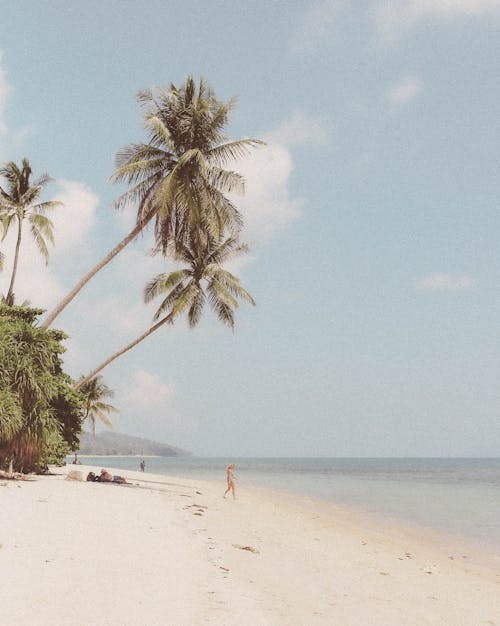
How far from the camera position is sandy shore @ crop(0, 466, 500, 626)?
17.2ft

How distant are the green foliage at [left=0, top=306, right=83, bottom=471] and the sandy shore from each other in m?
3.08

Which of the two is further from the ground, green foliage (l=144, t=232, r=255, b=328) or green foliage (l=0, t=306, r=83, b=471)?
green foliage (l=144, t=232, r=255, b=328)

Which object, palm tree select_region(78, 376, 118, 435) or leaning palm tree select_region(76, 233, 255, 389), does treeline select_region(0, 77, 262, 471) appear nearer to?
leaning palm tree select_region(76, 233, 255, 389)

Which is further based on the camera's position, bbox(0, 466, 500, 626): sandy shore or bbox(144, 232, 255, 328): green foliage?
bbox(144, 232, 255, 328): green foliage

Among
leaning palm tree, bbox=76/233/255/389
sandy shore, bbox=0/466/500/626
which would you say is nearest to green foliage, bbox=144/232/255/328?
leaning palm tree, bbox=76/233/255/389

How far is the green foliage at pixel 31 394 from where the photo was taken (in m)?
16.0

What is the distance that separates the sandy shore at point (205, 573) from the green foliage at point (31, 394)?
10.1 ft

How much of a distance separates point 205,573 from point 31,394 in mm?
11619

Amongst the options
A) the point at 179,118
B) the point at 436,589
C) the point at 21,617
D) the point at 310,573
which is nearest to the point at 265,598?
the point at 310,573

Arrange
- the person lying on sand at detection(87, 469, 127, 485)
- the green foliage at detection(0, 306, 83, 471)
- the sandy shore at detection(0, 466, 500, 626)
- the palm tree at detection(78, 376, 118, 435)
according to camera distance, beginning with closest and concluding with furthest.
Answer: the sandy shore at detection(0, 466, 500, 626) < the green foliage at detection(0, 306, 83, 471) < the person lying on sand at detection(87, 469, 127, 485) < the palm tree at detection(78, 376, 118, 435)

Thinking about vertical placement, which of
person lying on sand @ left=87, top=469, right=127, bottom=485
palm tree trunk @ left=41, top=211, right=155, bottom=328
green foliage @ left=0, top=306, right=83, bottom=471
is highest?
palm tree trunk @ left=41, top=211, right=155, bottom=328

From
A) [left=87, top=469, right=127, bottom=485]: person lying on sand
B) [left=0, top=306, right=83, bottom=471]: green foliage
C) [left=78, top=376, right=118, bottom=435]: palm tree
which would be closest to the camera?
[left=0, top=306, right=83, bottom=471]: green foliage

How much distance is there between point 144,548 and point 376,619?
3834 mm

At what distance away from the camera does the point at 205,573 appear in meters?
7.05
